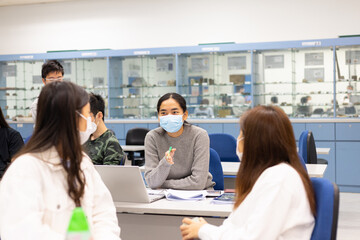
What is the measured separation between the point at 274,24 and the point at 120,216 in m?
6.38

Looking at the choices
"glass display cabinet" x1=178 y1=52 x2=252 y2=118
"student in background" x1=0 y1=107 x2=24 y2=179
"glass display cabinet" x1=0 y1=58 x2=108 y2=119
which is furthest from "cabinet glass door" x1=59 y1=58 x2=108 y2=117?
"student in background" x1=0 y1=107 x2=24 y2=179

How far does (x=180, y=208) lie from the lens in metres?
2.47

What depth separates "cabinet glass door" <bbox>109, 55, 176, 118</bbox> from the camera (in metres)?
8.66

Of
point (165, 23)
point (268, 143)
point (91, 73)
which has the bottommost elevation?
point (268, 143)

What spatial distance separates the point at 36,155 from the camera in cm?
167

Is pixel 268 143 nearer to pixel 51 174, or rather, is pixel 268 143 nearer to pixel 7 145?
pixel 51 174

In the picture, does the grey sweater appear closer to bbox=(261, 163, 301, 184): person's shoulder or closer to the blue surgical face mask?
the blue surgical face mask

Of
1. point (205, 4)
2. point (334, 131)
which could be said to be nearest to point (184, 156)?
point (334, 131)

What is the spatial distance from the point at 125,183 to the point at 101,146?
2.21 feet

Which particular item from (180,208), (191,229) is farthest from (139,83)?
(191,229)

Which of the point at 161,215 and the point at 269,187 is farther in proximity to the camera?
the point at 161,215

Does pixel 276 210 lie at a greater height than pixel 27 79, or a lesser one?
lesser

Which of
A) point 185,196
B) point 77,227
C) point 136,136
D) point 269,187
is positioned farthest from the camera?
point 136,136

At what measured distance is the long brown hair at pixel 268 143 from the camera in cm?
180
